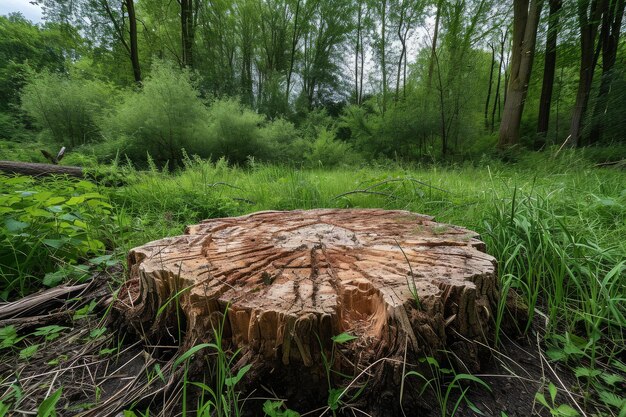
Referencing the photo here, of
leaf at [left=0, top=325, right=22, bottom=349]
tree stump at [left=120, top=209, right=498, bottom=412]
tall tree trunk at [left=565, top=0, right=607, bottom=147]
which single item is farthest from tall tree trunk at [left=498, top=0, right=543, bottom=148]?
leaf at [left=0, top=325, right=22, bottom=349]

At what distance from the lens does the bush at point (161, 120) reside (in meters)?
5.41

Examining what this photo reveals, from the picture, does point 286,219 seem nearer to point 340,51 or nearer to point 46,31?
point 46,31

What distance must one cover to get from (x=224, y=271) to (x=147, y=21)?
1530 centimetres

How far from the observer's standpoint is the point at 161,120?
17.9 feet

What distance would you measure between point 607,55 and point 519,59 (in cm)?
239

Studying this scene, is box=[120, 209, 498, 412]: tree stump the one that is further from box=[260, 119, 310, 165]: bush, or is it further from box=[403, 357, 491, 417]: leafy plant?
box=[260, 119, 310, 165]: bush

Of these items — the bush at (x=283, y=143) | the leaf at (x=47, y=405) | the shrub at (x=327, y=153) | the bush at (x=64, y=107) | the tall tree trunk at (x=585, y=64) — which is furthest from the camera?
the shrub at (x=327, y=153)

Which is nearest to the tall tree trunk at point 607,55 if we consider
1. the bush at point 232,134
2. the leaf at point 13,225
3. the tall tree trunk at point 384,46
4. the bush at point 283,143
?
the bush at point 283,143

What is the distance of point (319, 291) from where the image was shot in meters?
0.71

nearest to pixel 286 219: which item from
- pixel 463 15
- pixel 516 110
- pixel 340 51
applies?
pixel 516 110

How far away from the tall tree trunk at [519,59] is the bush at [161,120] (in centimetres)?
741

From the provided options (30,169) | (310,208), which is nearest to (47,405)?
(310,208)

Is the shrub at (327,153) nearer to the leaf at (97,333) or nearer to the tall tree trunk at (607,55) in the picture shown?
the tall tree trunk at (607,55)

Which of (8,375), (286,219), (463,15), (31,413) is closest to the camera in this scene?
(31,413)
